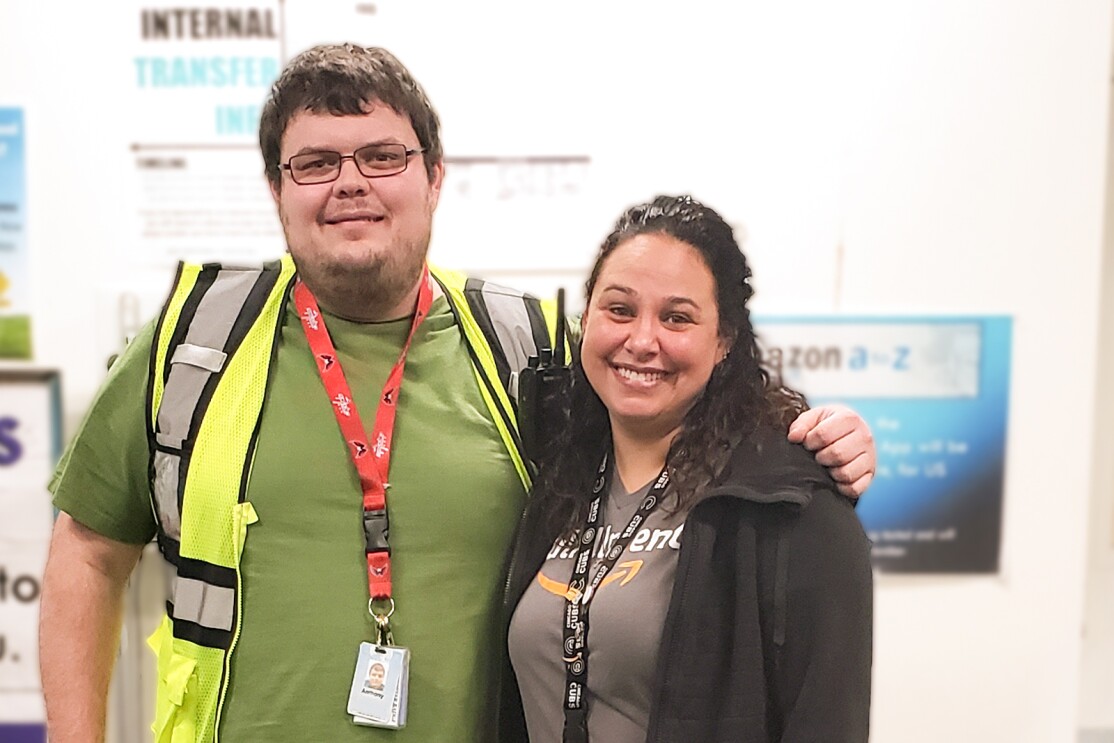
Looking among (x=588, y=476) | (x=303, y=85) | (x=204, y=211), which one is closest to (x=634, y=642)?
(x=588, y=476)

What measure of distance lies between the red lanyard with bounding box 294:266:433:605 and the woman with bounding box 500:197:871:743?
0.18m

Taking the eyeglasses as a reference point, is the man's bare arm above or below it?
below

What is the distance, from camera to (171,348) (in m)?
1.20

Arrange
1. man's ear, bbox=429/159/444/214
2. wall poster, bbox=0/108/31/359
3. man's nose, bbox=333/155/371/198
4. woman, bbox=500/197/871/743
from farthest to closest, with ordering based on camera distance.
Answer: wall poster, bbox=0/108/31/359
man's ear, bbox=429/159/444/214
man's nose, bbox=333/155/371/198
woman, bbox=500/197/871/743

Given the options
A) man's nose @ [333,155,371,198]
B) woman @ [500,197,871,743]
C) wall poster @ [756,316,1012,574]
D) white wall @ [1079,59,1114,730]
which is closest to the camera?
woman @ [500,197,871,743]

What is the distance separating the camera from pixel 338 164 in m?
1.15

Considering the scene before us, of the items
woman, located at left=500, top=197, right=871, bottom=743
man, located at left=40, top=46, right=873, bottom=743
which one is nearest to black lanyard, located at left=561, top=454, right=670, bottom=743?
woman, located at left=500, top=197, right=871, bottom=743

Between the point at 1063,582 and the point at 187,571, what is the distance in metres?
1.87

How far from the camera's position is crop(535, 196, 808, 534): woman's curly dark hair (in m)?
1.05

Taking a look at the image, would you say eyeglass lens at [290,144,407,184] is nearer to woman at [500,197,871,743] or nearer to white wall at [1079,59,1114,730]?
woman at [500,197,871,743]

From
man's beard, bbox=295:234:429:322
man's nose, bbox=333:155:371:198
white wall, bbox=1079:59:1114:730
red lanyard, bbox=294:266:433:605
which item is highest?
man's nose, bbox=333:155:371:198

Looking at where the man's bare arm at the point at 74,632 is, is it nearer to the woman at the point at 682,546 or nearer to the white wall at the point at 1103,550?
the woman at the point at 682,546

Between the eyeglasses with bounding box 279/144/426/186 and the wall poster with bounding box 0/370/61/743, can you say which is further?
the wall poster with bounding box 0/370/61/743

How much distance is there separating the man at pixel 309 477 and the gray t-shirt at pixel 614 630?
0.15 metres
